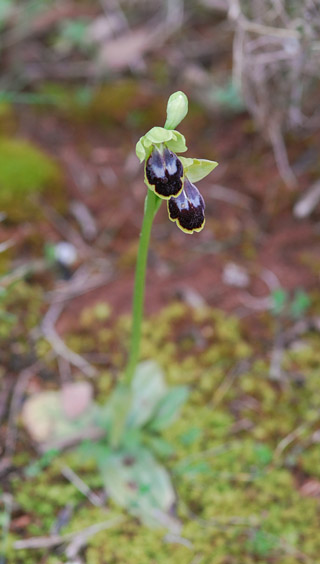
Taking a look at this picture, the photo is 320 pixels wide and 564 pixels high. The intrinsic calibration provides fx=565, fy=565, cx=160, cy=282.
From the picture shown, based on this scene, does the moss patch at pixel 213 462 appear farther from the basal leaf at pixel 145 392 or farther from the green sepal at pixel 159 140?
the green sepal at pixel 159 140

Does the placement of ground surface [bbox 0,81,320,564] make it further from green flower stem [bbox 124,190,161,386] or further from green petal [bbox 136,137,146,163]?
green petal [bbox 136,137,146,163]

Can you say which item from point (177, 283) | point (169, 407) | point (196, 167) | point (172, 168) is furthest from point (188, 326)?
point (172, 168)

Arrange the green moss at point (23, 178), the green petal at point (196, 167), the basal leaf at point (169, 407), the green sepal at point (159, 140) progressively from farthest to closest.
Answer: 1. the green moss at point (23, 178)
2. the basal leaf at point (169, 407)
3. the green petal at point (196, 167)
4. the green sepal at point (159, 140)

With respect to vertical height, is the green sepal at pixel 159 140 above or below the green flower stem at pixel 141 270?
above

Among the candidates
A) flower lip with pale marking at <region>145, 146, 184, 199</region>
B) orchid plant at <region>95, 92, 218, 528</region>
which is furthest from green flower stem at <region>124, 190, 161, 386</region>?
flower lip with pale marking at <region>145, 146, 184, 199</region>

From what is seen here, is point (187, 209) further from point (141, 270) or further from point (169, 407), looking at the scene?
point (169, 407)

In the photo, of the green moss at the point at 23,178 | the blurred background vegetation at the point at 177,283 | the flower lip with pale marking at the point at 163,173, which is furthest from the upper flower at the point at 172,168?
the green moss at the point at 23,178
